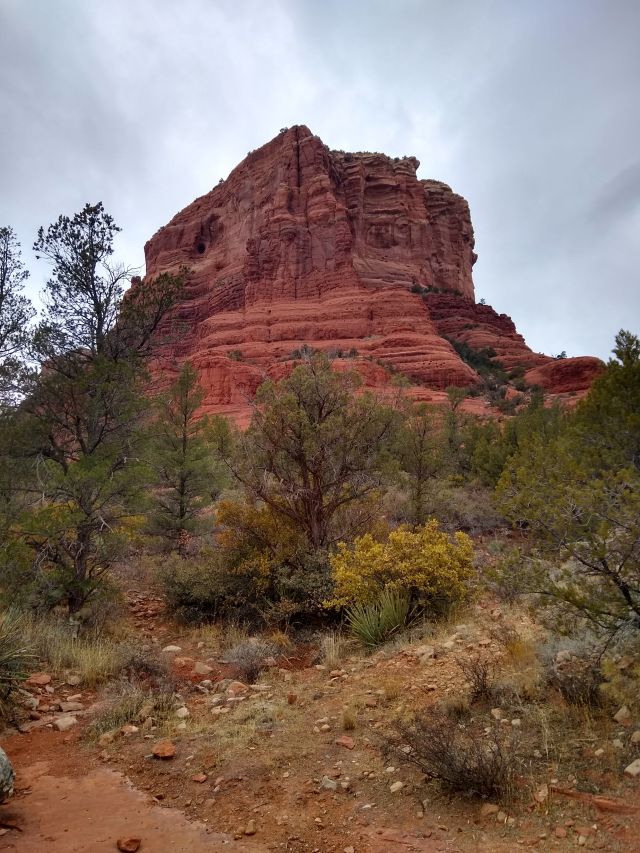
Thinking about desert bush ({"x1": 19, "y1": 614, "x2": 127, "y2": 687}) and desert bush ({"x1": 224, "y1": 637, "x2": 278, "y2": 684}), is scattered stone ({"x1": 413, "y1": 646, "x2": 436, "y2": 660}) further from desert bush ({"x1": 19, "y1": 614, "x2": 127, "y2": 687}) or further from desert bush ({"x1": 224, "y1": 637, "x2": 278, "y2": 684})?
desert bush ({"x1": 19, "y1": 614, "x2": 127, "y2": 687})

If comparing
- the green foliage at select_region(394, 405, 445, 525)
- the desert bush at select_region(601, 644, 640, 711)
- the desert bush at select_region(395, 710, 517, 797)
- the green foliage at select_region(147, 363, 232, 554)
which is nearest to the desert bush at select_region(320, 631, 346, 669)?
the desert bush at select_region(395, 710, 517, 797)

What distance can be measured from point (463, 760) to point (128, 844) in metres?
2.19

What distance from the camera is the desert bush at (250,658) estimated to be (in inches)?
248

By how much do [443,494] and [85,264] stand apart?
428 inches

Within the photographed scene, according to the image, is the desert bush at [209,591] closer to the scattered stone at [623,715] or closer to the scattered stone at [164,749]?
the scattered stone at [164,749]

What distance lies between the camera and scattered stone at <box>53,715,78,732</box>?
5.02m

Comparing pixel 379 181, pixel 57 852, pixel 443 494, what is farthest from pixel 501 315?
pixel 57 852

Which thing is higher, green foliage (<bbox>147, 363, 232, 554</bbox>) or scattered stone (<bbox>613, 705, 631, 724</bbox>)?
green foliage (<bbox>147, 363, 232, 554</bbox>)

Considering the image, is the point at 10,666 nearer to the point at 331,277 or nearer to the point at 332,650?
the point at 332,650

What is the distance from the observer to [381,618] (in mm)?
7051

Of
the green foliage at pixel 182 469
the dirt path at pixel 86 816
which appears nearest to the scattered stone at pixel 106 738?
the dirt path at pixel 86 816

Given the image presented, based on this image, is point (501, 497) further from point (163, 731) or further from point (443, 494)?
point (443, 494)

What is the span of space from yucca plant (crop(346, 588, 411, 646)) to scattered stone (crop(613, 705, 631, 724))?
11.1 feet

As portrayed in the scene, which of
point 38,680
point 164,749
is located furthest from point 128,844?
point 38,680
